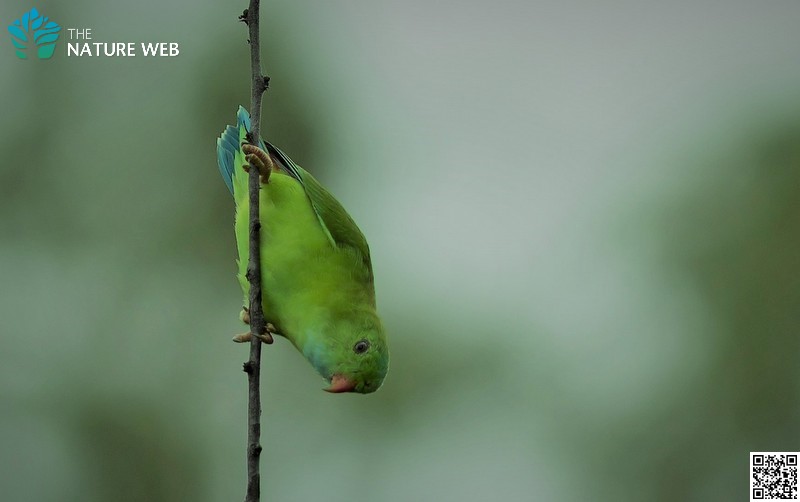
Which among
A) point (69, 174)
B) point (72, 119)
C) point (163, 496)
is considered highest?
point (72, 119)

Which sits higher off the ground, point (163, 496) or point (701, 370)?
point (701, 370)

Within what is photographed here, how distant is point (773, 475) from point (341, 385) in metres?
2.10

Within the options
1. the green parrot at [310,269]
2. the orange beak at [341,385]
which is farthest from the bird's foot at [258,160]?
the orange beak at [341,385]

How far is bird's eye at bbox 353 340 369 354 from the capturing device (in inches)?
86.0

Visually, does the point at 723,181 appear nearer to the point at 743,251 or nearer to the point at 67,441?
the point at 743,251

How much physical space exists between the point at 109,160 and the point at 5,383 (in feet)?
3.32

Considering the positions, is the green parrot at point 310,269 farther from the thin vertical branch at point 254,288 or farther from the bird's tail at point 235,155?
the thin vertical branch at point 254,288

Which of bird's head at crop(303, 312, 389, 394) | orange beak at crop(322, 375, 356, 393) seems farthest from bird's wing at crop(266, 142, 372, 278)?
orange beak at crop(322, 375, 356, 393)

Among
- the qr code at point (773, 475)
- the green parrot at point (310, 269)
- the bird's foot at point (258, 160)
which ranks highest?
the bird's foot at point (258, 160)

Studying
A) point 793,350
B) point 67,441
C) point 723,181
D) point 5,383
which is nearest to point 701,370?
point 793,350

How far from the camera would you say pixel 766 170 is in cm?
351

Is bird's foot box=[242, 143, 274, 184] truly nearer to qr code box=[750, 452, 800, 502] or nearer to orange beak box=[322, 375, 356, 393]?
orange beak box=[322, 375, 356, 393]

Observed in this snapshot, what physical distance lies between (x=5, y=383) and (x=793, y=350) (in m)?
3.31

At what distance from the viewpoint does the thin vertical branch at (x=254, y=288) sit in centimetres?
184
